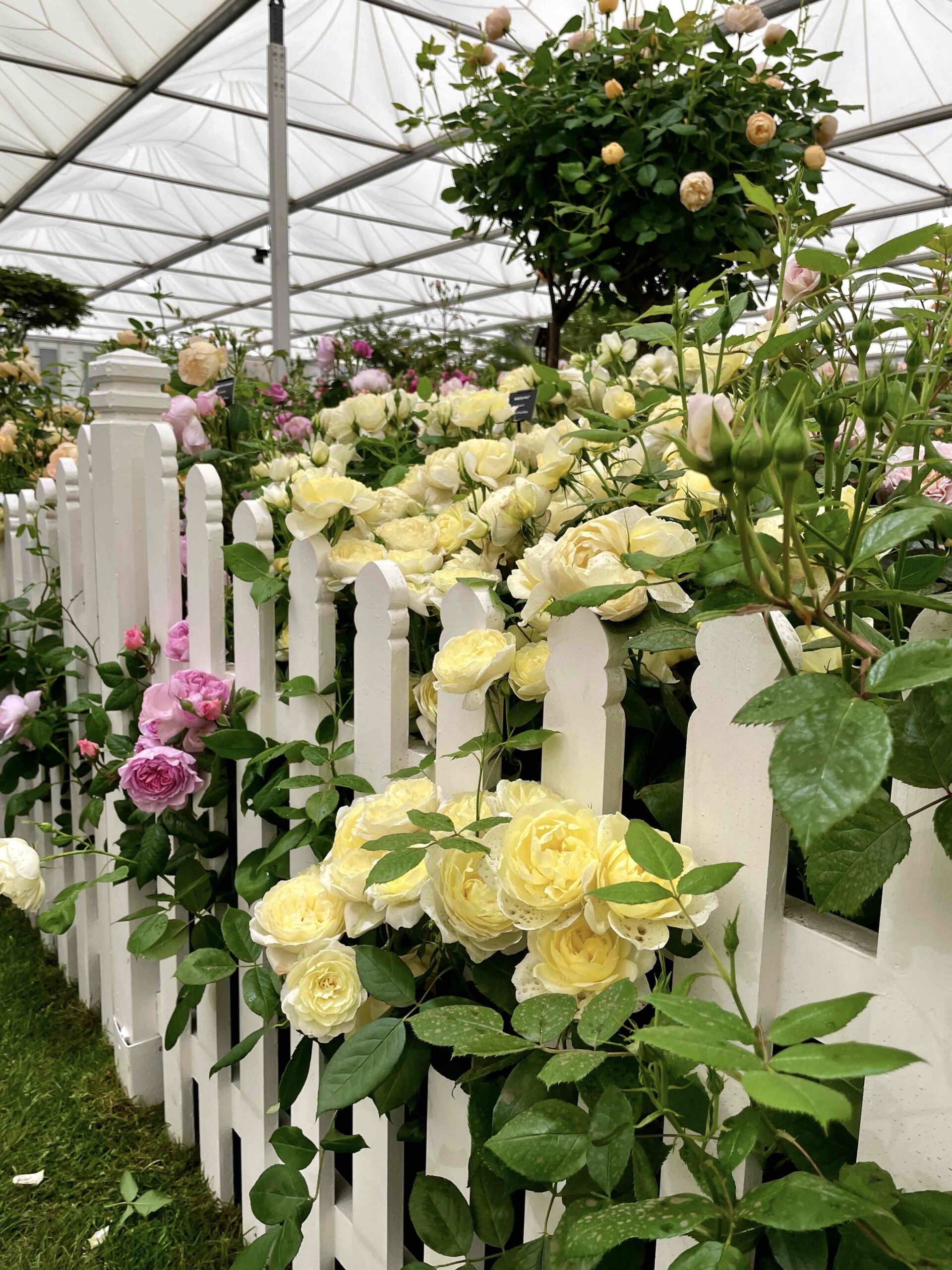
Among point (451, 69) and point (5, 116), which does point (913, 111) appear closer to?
point (451, 69)

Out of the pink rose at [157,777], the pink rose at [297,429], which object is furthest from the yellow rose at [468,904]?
the pink rose at [297,429]

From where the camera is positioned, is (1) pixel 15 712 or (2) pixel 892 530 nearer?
(2) pixel 892 530

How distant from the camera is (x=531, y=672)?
30.5 inches

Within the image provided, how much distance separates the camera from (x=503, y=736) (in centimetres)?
81

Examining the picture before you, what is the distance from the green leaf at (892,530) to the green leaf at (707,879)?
0.73 feet

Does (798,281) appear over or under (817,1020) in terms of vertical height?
over

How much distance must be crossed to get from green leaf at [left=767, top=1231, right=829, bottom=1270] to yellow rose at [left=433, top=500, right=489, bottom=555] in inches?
24.5

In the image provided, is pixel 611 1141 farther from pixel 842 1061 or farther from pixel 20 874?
pixel 20 874

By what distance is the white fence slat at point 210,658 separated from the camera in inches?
49.4

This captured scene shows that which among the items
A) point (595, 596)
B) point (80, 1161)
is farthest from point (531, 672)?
point (80, 1161)

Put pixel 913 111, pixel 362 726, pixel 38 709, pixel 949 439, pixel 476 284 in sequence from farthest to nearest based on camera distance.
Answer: pixel 476 284 < pixel 913 111 < pixel 38 709 < pixel 362 726 < pixel 949 439

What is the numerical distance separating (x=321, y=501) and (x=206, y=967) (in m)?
0.53

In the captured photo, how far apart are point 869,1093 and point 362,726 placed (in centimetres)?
58

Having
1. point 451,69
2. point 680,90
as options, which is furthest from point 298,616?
point 451,69
